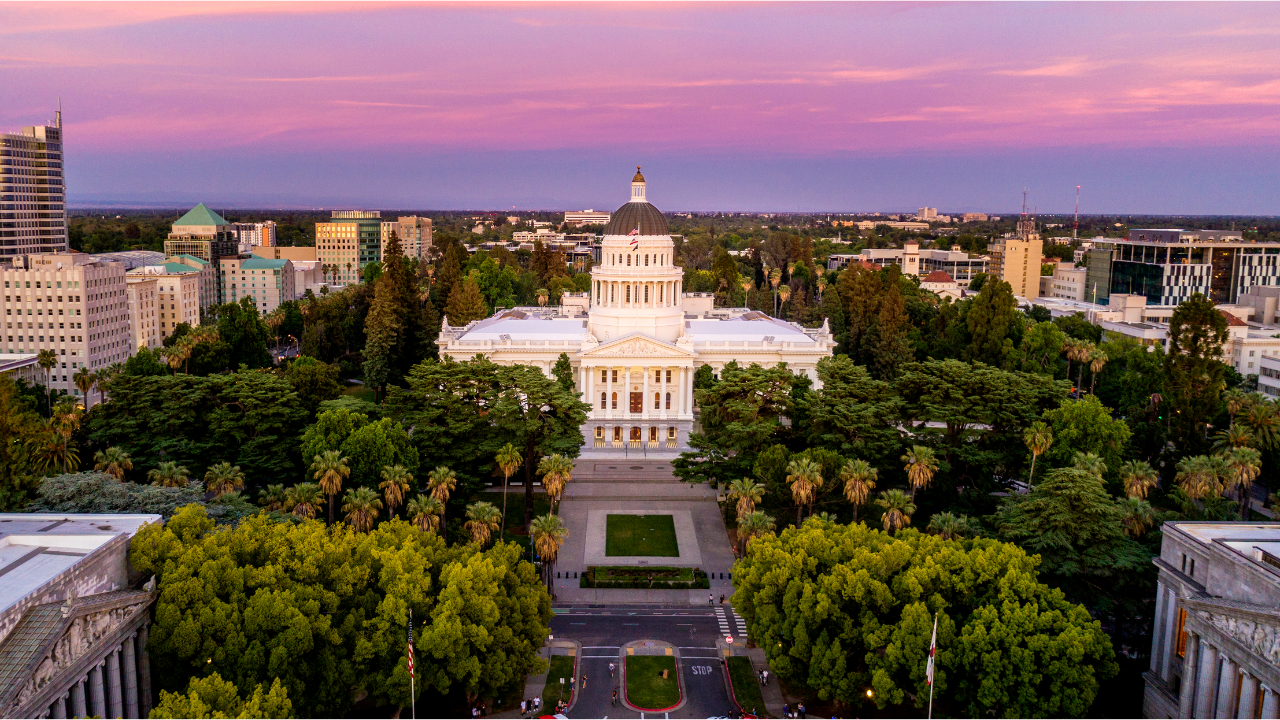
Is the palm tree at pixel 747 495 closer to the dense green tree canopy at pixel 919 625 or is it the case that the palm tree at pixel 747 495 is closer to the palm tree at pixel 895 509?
the palm tree at pixel 895 509

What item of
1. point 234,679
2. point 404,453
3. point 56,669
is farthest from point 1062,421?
point 56,669

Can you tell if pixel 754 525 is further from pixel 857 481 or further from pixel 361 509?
pixel 361 509

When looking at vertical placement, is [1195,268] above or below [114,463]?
above

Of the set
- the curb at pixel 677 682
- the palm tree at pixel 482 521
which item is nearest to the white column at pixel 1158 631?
the curb at pixel 677 682

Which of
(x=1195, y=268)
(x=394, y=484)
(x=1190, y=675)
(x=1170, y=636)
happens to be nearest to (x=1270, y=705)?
(x=1190, y=675)

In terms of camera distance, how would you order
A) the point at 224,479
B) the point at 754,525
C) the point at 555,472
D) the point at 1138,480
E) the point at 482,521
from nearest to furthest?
the point at 482,521 → the point at 754,525 → the point at 224,479 → the point at 1138,480 → the point at 555,472

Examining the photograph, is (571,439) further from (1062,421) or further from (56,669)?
(56,669)
